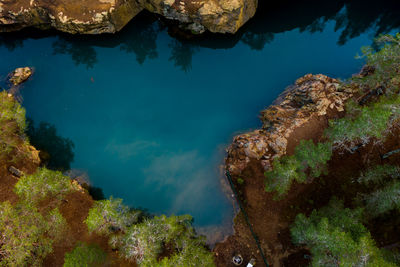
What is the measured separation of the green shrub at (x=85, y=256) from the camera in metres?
14.2

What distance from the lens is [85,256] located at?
48.8 ft

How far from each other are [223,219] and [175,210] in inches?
163

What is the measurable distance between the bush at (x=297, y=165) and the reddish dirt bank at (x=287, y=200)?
1.37 meters

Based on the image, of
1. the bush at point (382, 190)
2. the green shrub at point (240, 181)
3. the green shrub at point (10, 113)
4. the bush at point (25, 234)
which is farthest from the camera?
the green shrub at point (240, 181)

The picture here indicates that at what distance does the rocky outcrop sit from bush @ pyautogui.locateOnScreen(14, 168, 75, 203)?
13.4m

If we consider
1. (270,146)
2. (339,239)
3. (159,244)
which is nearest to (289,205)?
(270,146)

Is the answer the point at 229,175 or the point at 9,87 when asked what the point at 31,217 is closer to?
the point at 229,175

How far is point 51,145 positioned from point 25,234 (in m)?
9.86

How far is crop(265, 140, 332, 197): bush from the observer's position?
1574 cm

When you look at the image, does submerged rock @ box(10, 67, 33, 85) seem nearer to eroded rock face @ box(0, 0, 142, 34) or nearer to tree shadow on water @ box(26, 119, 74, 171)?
tree shadow on water @ box(26, 119, 74, 171)

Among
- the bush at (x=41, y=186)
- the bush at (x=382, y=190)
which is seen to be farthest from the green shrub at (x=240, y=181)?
the bush at (x=41, y=186)

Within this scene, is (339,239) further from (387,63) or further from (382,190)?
(387,63)

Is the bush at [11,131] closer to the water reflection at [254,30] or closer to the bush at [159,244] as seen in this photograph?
the water reflection at [254,30]

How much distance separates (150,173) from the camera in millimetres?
20641
